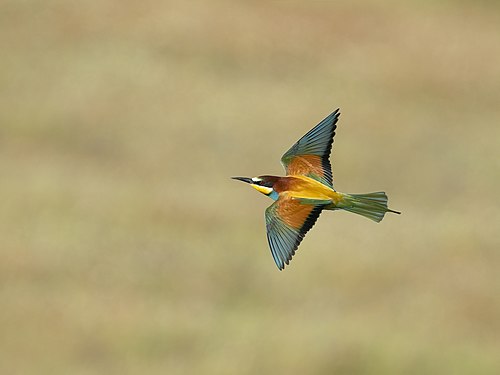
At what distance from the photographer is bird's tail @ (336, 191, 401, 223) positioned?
163 inches

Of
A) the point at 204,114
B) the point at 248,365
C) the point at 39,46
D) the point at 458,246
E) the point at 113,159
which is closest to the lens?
the point at 248,365

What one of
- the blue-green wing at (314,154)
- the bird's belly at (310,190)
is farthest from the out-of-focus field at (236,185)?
the bird's belly at (310,190)

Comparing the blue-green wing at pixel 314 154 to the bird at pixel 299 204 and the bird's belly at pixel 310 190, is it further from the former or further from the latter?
the bird's belly at pixel 310 190

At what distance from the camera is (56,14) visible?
15734 mm

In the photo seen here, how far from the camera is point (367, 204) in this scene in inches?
167

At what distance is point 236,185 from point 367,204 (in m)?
8.09

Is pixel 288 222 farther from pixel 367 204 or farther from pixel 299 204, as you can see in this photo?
pixel 367 204

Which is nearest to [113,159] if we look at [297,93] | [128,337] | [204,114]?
[204,114]

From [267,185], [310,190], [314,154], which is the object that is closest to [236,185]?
[314,154]

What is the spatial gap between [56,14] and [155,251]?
542 centimetres

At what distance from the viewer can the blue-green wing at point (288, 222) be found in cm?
407

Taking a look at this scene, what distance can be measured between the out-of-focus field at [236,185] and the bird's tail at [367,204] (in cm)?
523

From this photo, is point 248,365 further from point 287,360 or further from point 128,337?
point 128,337

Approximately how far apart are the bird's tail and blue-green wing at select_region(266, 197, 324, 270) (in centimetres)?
9
